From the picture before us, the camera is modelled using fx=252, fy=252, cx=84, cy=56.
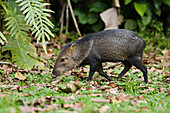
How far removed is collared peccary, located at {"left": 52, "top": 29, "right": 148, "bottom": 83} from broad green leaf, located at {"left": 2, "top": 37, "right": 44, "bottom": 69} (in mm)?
919

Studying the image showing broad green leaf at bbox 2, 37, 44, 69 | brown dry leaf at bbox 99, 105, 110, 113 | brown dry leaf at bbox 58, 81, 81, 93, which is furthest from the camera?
broad green leaf at bbox 2, 37, 44, 69

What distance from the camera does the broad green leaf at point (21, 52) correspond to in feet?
20.1

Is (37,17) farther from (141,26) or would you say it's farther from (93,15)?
(141,26)

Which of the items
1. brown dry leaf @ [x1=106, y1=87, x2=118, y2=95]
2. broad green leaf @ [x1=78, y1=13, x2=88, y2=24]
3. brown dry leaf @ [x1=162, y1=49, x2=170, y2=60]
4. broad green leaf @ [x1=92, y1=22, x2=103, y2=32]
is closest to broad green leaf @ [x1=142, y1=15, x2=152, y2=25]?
brown dry leaf @ [x1=162, y1=49, x2=170, y2=60]

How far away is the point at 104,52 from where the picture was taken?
5492 mm

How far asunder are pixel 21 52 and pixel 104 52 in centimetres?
219

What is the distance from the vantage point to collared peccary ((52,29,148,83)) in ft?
17.8

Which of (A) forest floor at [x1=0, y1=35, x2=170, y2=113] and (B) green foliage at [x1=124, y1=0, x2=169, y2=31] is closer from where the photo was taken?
(A) forest floor at [x1=0, y1=35, x2=170, y2=113]

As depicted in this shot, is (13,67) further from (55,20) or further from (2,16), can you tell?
(55,20)

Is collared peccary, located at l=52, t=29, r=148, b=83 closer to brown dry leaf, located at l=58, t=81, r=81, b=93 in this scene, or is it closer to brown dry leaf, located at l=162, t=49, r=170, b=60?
brown dry leaf, located at l=58, t=81, r=81, b=93

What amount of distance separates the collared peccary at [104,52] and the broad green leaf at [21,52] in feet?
3.01

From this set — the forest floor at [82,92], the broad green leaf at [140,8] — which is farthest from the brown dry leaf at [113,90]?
the broad green leaf at [140,8]

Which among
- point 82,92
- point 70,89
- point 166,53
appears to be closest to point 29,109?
point 70,89

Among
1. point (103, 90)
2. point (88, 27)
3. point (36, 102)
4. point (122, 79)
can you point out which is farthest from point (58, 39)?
point (36, 102)
